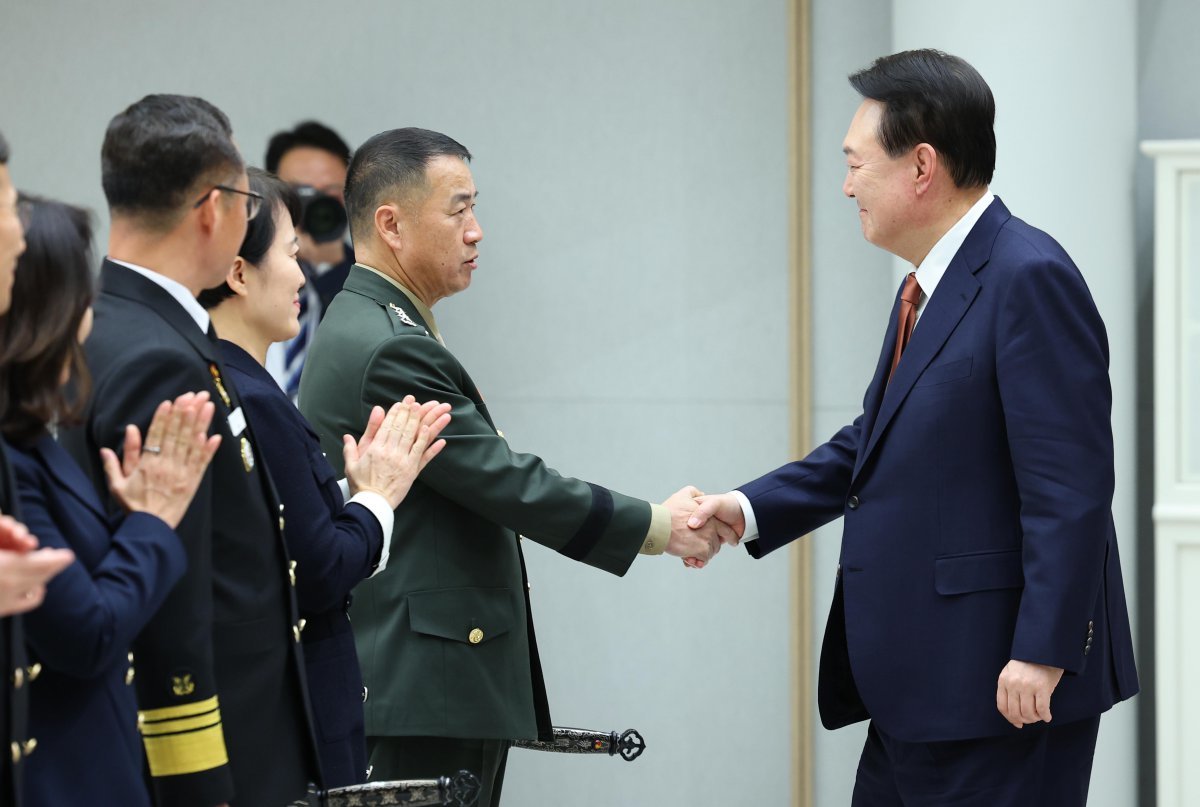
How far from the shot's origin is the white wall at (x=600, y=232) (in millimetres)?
3832

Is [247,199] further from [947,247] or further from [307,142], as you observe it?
[307,142]

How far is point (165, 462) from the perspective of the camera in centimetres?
160

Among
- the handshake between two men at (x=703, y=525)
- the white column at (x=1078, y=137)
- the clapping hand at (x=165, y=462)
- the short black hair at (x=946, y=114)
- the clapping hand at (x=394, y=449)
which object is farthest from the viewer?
the white column at (x=1078, y=137)

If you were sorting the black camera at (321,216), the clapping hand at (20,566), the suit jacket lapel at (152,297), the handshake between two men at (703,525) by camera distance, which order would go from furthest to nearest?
the black camera at (321,216), the handshake between two men at (703,525), the suit jacket lapel at (152,297), the clapping hand at (20,566)

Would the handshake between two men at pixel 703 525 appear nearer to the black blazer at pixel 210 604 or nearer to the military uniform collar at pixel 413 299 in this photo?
the military uniform collar at pixel 413 299

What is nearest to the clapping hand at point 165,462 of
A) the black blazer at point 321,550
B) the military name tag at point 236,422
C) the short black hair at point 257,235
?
the military name tag at point 236,422

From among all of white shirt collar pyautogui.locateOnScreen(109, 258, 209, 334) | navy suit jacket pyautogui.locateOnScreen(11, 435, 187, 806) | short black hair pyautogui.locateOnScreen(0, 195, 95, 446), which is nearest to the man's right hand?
white shirt collar pyautogui.locateOnScreen(109, 258, 209, 334)

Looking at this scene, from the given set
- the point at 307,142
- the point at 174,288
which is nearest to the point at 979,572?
the point at 174,288

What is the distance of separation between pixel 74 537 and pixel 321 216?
237cm

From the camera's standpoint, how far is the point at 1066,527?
6.67 ft

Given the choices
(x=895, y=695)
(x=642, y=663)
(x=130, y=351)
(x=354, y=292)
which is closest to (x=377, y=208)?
(x=354, y=292)

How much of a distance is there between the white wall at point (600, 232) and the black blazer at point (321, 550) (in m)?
1.88

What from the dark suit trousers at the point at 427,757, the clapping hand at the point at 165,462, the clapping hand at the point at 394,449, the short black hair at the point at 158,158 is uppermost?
the short black hair at the point at 158,158

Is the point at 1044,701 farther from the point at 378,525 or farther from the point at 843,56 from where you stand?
the point at 843,56
